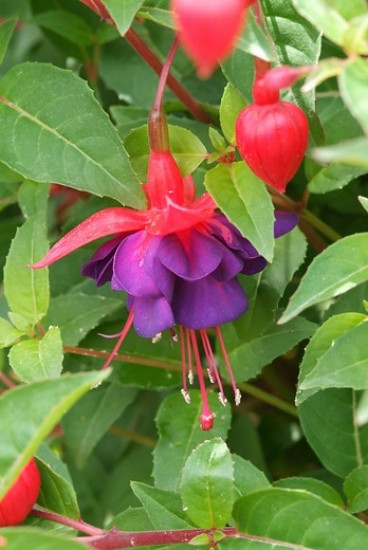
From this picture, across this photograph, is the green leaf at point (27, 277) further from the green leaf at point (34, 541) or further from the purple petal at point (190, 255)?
the green leaf at point (34, 541)

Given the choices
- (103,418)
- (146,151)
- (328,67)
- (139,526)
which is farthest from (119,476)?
(328,67)

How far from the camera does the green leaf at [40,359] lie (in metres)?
0.85

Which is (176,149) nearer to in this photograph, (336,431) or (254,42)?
(254,42)

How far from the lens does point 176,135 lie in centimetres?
87

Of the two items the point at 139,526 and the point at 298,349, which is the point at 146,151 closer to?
the point at 139,526

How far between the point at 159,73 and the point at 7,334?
1.08 ft

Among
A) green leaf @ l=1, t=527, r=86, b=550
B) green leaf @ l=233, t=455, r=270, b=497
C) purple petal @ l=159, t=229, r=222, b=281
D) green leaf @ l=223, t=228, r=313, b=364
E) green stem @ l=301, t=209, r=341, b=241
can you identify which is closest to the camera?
green leaf @ l=1, t=527, r=86, b=550

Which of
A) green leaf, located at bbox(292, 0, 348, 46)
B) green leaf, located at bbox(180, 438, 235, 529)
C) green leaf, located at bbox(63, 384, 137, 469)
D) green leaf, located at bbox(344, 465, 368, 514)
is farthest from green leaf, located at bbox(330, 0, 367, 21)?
green leaf, located at bbox(63, 384, 137, 469)

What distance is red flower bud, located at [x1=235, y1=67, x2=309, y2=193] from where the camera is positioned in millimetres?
686

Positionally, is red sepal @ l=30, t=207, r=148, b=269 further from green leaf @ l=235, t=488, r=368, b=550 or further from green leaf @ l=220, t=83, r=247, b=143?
green leaf @ l=235, t=488, r=368, b=550

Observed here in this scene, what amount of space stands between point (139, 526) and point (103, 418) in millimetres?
332

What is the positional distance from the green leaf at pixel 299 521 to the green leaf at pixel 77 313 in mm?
336

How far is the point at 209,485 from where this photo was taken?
2.51 ft

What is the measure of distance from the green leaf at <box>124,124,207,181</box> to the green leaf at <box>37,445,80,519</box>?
295 millimetres
